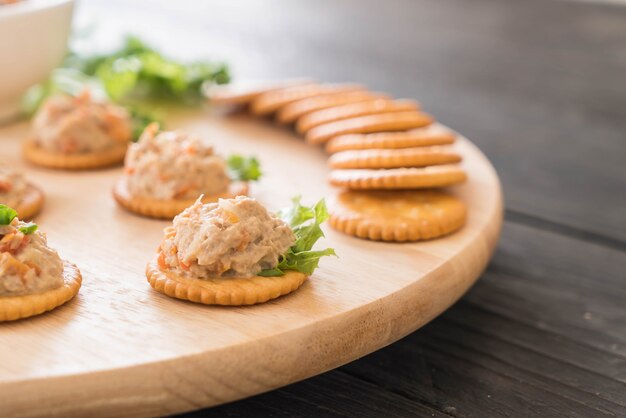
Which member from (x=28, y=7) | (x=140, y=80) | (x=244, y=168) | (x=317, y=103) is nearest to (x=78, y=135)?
(x=28, y=7)

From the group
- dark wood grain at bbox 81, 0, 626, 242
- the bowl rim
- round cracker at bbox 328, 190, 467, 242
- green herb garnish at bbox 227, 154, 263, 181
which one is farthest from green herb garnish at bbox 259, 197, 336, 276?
the bowl rim

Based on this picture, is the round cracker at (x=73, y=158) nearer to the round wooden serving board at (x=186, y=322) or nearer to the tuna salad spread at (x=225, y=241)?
the round wooden serving board at (x=186, y=322)

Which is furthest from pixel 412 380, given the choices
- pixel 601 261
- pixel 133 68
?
pixel 133 68

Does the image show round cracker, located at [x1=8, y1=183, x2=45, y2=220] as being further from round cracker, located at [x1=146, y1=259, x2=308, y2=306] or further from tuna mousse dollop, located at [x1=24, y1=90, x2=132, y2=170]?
round cracker, located at [x1=146, y1=259, x2=308, y2=306]

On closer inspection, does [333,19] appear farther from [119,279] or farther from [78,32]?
[119,279]

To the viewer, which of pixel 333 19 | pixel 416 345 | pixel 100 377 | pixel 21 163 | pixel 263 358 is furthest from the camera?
pixel 333 19

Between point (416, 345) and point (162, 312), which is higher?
point (162, 312)

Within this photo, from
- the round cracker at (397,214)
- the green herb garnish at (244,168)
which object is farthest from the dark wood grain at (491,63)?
the green herb garnish at (244,168)

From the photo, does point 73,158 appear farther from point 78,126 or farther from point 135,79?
point 135,79
